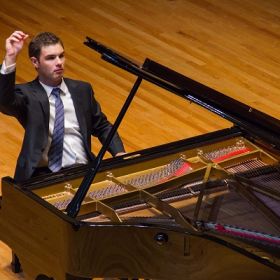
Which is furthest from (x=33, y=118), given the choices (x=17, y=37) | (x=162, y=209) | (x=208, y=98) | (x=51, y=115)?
(x=208, y=98)

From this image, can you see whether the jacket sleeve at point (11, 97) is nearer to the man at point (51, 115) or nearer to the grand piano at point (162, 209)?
the man at point (51, 115)

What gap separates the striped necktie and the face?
79 mm

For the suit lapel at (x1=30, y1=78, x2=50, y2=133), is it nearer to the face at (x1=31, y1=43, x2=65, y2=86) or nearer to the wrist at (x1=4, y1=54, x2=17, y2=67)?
the face at (x1=31, y1=43, x2=65, y2=86)

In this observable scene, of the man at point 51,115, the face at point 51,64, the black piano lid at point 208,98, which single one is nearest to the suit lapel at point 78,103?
the man at point 51,115

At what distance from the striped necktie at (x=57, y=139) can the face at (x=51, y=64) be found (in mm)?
79

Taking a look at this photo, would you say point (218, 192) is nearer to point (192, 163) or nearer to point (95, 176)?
point (192, 163)

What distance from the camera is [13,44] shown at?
5.07 metres

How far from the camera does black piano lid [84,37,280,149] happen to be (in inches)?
177

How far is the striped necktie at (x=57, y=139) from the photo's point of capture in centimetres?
542

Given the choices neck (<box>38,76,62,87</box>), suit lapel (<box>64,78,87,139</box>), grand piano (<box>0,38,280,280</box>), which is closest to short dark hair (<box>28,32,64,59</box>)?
neck (<box>38,76,62,87</box>)

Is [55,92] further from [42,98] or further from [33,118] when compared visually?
[33,118]

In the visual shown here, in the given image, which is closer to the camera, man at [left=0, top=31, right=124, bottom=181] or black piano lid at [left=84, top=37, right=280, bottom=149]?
black piano lid at [left=84, top=37, right=280, bottom=149]

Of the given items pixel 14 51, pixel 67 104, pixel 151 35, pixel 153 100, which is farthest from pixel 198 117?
pixel 14 51

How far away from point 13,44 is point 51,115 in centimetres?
50
